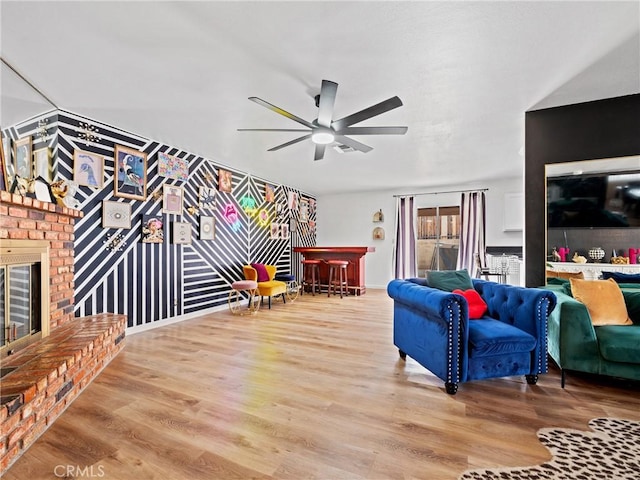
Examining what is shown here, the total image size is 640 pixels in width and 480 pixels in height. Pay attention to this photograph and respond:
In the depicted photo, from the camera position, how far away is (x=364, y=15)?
1.95m

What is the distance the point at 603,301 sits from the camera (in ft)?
8.48

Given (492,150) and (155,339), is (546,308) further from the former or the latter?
(155,339)

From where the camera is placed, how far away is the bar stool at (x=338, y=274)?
688 cm

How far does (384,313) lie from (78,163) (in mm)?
4834

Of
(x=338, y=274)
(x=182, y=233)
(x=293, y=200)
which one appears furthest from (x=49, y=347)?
(x=293, y=200)

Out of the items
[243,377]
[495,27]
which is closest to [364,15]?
[495,27]

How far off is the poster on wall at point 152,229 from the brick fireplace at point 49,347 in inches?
41.5

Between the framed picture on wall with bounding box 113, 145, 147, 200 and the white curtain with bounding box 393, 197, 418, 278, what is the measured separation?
5965mm

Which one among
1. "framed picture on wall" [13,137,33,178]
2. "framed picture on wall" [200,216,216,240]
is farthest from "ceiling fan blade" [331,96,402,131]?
"framed picture on wall" [200,216,216,240]

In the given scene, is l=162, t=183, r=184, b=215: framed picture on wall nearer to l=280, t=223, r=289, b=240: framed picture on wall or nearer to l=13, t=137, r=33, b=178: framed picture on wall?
l=13, t=137, r=33, b=178: framed picture on wall

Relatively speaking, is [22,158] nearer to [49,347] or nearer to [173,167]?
[49,347]

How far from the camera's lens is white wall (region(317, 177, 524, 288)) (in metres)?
7.08

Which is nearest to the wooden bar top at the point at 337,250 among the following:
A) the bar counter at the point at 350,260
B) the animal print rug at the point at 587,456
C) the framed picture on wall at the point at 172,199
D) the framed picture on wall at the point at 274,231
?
the bar counter at the point at 350,260

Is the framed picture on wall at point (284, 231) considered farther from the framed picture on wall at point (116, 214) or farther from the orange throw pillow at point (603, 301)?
the orange throw pillow at point (603, 301)
